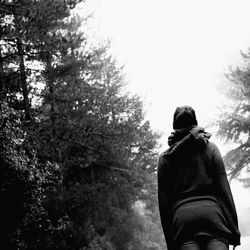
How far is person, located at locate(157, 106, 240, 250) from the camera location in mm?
2508

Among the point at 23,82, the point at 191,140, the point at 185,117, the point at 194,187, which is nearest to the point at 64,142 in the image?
the point at 23,82

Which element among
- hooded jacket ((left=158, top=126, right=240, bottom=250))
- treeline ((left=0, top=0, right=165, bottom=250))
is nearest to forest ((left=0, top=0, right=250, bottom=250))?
treeline ((left=0, top=0, right=165, bottom=250))

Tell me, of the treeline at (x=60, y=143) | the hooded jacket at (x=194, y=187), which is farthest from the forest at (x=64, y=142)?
the hooded jacket at (x=194, y=187)

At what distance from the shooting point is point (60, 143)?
1191 cm

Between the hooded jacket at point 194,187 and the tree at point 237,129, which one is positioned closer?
the hooded jacket at point 194,187

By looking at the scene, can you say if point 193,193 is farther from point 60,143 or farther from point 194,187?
point 60,143

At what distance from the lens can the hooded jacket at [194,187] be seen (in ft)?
8.37

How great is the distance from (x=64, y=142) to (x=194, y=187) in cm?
980

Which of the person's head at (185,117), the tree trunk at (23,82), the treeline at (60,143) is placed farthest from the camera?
the tree trunk at (23,82)

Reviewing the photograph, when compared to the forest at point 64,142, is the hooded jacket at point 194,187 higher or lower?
lower

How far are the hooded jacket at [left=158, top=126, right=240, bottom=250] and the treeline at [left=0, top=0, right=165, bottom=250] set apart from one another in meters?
5.63

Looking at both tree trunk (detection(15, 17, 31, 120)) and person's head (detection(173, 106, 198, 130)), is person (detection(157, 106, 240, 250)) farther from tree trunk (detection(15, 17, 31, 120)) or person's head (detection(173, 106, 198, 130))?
tree trunk (detection(15, 17, 31, 120))

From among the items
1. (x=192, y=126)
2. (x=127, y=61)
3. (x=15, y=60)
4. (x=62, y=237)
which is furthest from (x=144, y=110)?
(x=192, y=126)

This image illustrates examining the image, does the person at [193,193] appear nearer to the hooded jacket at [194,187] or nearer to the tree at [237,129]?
the hooded jacket at [194,187]
